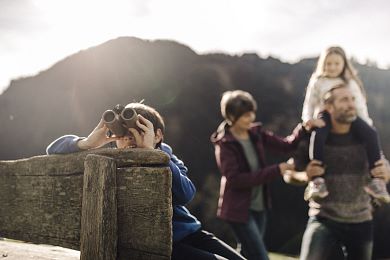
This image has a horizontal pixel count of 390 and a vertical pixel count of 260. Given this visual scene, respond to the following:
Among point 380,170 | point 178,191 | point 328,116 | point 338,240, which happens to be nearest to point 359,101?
point 328,116

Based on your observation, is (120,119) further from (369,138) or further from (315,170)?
(369,138)

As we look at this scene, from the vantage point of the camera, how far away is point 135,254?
5.87 ft

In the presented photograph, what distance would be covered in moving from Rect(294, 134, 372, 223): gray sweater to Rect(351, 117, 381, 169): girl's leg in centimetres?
4

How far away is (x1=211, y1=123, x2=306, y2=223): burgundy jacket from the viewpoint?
4184mm

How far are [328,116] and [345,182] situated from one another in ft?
2.12

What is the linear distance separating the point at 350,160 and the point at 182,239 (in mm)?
1638

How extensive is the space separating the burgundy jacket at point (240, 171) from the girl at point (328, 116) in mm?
389

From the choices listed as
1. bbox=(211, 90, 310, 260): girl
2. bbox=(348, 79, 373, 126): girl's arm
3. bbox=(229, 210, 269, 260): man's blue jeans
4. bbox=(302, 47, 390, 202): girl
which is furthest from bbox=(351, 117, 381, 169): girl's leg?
bbox=(229, 210, 269, 260): man's blue jeans

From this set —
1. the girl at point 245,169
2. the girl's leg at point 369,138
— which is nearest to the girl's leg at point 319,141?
the girl's leg at point 369,138

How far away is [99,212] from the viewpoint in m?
1.77

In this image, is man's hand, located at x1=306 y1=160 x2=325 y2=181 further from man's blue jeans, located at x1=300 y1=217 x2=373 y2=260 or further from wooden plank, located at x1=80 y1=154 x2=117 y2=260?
wooden plank, located at x1=80 y1=154 x2=117 y2=260

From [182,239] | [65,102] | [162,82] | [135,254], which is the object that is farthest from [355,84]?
[65,102]

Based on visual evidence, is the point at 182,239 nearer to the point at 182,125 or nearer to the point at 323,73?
the point at 323,73

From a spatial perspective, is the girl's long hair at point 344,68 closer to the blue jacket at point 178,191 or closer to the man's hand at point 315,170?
the man's hand at point 315,170
